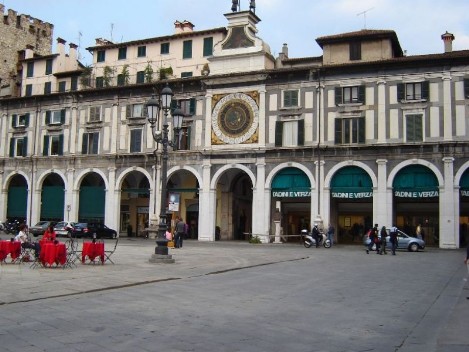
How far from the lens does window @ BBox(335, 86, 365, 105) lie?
134ft

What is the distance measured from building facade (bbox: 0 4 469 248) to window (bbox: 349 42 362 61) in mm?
75

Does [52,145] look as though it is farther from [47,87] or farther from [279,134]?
[279,134]

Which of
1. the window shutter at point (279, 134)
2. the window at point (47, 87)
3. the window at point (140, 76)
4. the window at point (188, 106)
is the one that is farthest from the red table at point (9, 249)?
the window at point (47, 87)

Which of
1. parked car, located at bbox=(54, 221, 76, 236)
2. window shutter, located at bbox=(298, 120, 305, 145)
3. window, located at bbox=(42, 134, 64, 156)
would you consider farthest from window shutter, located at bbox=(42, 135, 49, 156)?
window shutter, located at bbox=(298, 120, 305, 145)

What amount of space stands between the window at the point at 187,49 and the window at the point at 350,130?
51.9 ft

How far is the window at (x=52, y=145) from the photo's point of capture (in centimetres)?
5166

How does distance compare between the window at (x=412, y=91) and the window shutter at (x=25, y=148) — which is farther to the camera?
the window shutter at (x=25, y=148)

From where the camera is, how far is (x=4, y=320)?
9.17 metres

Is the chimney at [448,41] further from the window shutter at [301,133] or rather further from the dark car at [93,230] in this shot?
the dark car at [93,230]

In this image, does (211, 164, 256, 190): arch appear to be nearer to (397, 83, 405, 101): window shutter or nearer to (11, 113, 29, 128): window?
(397, 83, 405, 101): window shutter

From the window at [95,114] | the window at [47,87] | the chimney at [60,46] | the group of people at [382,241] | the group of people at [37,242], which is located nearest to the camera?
the group of people at [37,242]

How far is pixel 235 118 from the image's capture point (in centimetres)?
4453

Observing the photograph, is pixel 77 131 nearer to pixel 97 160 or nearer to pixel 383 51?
pixel 97 160

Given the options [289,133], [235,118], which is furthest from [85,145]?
[289,133]
